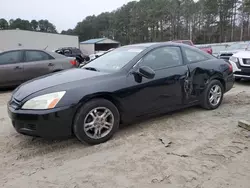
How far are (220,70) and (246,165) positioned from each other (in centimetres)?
254

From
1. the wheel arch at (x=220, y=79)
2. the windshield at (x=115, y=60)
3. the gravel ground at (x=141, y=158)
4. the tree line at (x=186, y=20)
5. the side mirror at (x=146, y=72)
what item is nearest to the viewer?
the gravel ground at (x=141, y=158)

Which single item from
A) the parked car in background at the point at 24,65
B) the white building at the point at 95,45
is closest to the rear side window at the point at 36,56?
the parked car in background at the point at 24,65

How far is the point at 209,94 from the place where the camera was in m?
4.69

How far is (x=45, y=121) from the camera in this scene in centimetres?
297

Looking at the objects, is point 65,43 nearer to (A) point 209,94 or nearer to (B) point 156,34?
(B) point 156,34

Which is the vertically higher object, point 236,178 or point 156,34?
point 156,34

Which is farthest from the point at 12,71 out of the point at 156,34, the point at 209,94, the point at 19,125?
the point at 156,34

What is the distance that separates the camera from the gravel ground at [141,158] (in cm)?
249

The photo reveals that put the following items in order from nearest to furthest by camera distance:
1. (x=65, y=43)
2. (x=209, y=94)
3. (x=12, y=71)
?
(x=209, y=94) < (x=12, y=71) < (x=65, y=43)

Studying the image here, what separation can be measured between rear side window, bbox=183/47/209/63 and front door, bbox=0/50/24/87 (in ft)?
16.9

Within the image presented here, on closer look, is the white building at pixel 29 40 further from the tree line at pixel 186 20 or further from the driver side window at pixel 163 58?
the driver side window at pixel 163 58

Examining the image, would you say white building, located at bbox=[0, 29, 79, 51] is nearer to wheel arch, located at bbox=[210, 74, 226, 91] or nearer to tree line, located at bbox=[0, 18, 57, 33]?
wheel arch, located at bbox=[210, 74, 226, 91]

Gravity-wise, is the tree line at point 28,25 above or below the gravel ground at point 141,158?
above

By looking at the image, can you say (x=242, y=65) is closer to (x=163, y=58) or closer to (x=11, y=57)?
(x=163, y=58)
